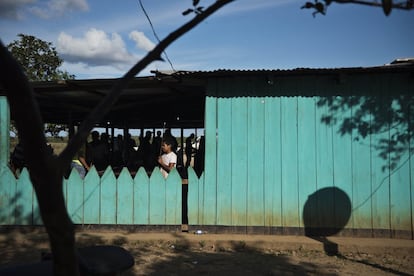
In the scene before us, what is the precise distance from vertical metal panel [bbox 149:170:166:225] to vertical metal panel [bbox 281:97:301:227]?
193 centimetres

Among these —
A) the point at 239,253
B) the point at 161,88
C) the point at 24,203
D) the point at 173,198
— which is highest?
the point at 161,88

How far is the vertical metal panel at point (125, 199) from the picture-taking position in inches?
269

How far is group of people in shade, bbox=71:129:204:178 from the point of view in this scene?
335 inches

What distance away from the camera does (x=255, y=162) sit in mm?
6660

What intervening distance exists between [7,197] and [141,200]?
7.43 ft

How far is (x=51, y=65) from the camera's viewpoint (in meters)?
21.4

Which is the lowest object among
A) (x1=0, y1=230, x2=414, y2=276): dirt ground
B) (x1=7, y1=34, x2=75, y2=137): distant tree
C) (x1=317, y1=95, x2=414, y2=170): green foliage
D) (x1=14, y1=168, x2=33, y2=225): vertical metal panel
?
(x1=0, y1=230, x2=414, y2=276): dirt ground

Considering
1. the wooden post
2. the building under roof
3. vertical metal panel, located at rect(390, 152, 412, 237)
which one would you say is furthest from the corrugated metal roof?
the wooden post

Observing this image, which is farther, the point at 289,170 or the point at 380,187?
the point at 289,170

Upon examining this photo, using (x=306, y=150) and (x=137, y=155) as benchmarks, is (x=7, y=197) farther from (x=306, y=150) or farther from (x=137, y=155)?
(x=137, y=155)

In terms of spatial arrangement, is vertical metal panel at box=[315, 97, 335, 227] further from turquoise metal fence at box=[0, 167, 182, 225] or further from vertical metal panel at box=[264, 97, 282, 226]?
turquoise metal fence at box=[0, 167, 182, 225]

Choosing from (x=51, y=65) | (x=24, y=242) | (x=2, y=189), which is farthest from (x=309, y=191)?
(x=51, y=65)

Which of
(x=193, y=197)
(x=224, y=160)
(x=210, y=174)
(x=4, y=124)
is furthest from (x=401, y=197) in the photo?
(x=4, y=124)

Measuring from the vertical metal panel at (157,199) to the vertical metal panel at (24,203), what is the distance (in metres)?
2.03
